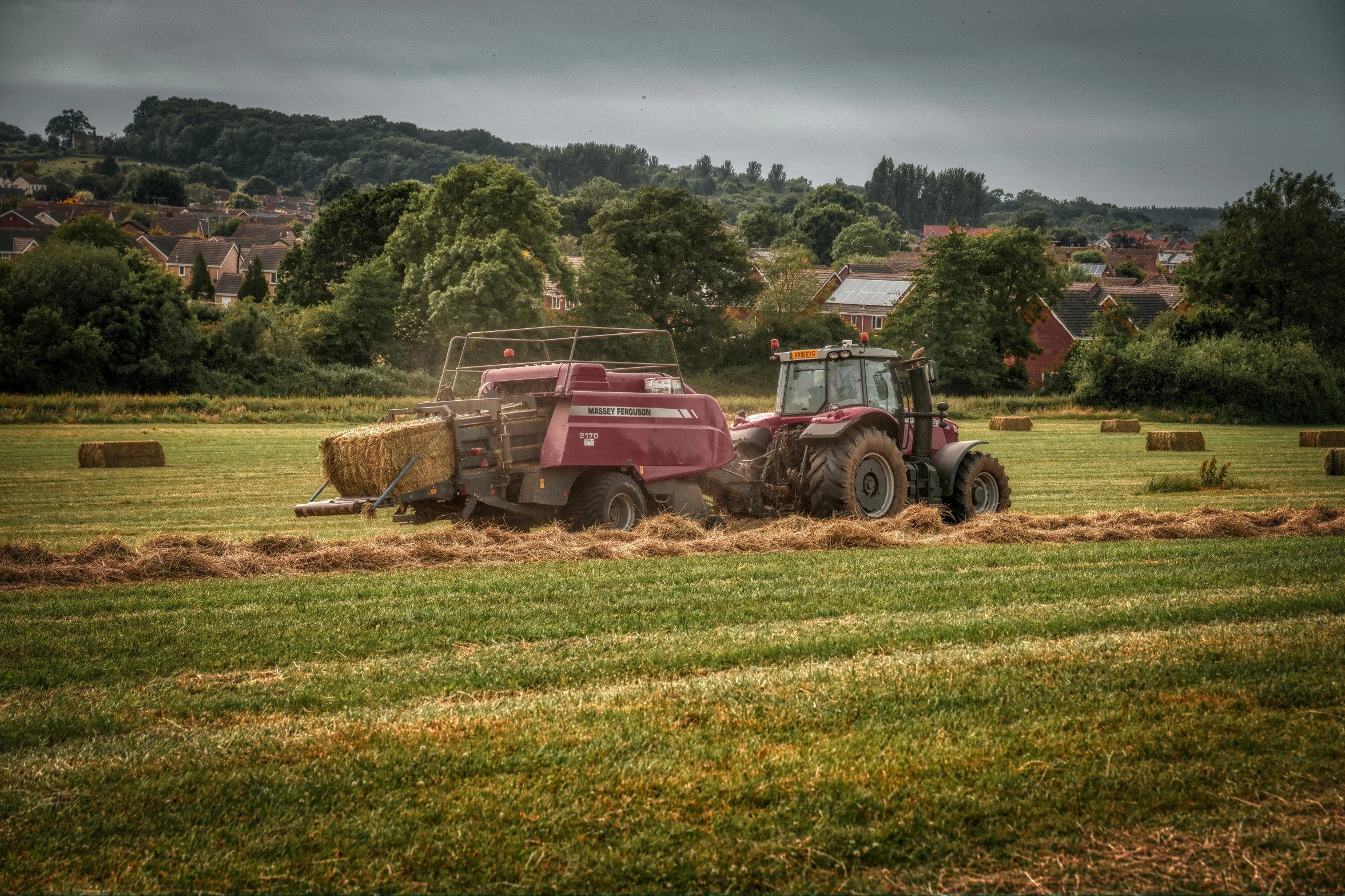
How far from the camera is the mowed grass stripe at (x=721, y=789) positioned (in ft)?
12.8

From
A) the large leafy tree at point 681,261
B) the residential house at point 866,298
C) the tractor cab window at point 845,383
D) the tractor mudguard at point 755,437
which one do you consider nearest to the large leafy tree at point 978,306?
the large leafy tree at point 681,261

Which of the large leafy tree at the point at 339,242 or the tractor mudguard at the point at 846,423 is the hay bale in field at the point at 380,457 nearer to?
the tractor mudguard at the point at 846,423

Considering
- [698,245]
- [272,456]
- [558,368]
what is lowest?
[272,456]

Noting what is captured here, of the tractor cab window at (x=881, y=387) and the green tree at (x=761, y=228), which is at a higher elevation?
the green tree at (x=761, y=228)

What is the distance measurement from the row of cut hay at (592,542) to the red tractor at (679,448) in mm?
460

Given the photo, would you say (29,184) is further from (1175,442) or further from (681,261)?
(1175,442)

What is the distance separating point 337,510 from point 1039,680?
7.36 m

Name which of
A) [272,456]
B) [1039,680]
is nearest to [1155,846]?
[1039,680]

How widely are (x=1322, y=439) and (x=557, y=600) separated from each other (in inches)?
1347

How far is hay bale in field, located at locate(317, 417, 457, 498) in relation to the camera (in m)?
11.4

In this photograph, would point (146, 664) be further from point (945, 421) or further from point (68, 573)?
point (945, 421)

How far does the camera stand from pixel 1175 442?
Answer: 34.2 m

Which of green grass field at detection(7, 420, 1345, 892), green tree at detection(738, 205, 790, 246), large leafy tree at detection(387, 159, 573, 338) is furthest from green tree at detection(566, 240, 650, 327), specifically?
green tree at detection(738, 205, 790, 246)

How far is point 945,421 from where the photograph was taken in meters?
16.9
